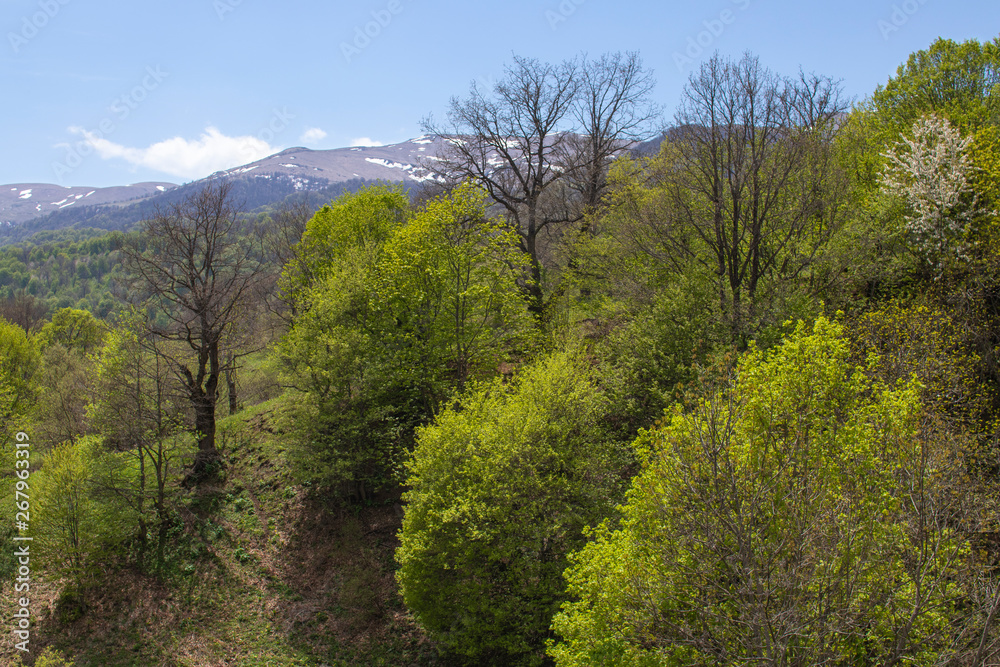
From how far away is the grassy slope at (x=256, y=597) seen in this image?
16016mm

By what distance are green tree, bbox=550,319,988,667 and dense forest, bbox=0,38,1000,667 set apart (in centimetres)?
9

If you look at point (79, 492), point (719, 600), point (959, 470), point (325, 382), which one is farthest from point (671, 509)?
point (79, 492)

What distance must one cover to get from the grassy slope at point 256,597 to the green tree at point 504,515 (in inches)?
115

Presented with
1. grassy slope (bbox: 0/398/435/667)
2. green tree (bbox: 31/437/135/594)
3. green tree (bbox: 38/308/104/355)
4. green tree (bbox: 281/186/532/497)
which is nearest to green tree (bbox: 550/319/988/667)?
grassy slope (bbox: 0/398/435/667)

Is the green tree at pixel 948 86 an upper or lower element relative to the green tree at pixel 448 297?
upper

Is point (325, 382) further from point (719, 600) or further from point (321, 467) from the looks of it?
point (719, 600)

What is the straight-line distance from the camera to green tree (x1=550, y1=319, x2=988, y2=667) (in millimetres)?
7064

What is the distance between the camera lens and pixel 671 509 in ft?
28.5

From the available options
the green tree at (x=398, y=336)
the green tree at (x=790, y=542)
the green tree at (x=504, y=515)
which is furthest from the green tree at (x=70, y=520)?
the green tree at (x=790, y=542)

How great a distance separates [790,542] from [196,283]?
21.1m

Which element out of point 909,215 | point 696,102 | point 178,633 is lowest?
point 178,633

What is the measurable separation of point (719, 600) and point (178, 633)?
52.4 ft

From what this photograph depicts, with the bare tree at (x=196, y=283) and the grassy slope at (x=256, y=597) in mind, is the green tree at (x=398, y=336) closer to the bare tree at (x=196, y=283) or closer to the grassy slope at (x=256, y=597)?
the grassy slope at (x=256, y=597)

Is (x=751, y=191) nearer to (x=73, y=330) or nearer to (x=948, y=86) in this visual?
(x=948, y=86)
